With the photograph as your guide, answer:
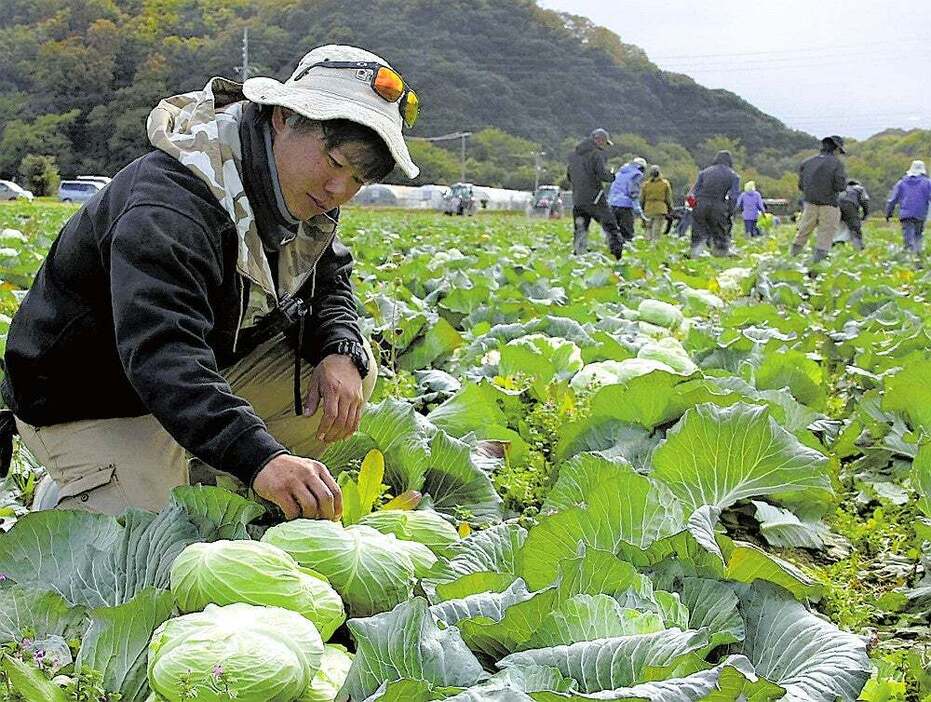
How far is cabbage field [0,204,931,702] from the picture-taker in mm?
1575

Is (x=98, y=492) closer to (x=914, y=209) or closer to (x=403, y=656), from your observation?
(x=403, y=656)

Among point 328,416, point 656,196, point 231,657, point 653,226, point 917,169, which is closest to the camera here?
point 231,657

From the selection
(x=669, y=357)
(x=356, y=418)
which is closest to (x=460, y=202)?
(x=669, y=357)

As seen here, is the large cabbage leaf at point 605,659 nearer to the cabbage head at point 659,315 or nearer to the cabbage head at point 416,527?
the cabbage head at point 416,527

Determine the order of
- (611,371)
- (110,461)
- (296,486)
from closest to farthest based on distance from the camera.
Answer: (296,486) < (110,461) < (611,371)

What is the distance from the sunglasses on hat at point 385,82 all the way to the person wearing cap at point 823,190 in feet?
35.0

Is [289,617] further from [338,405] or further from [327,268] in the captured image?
[327,268]

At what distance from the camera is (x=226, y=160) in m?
2.32

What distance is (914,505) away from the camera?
320 centimetres

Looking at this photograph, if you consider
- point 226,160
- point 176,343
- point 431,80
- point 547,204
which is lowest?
point 547,204

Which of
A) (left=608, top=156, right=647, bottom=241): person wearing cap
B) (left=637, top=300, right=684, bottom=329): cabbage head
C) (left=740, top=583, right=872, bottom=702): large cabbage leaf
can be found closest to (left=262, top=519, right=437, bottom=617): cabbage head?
(left=740, top=583, right=872, bottom=702): large cabbage leaf

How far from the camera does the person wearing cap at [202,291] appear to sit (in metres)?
2.01

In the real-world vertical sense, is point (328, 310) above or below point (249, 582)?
above

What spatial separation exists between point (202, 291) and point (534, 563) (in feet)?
3.09
